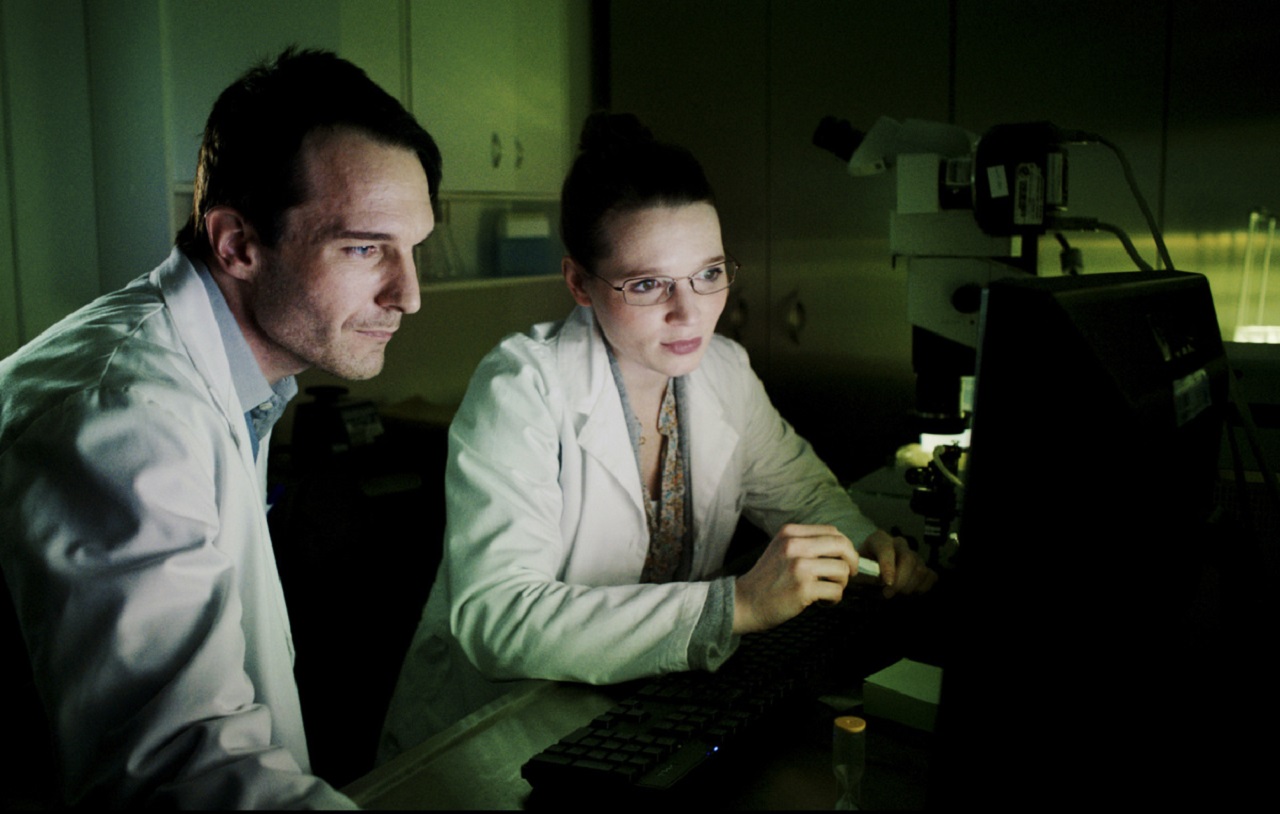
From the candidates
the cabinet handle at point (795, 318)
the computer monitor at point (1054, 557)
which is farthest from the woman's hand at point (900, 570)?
the cabinet handle at point (795, 318)

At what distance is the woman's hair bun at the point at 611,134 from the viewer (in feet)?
4.93

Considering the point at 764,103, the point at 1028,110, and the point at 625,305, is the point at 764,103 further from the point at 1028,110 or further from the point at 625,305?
the point at 625,305

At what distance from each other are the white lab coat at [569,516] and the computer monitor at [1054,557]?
53 centimetres

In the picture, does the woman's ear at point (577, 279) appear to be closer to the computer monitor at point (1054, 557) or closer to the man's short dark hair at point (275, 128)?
the man's short dark hair at point (275, 128)

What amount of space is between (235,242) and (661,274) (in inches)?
22.6

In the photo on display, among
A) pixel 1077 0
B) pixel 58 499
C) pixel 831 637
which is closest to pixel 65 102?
pixel 58 499

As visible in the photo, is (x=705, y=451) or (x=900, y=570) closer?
(x=900, y=570)

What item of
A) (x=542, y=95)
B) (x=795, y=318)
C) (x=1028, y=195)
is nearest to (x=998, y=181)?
(x=1028, y=195)

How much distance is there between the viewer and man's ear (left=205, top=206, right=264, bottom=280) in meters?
1.17

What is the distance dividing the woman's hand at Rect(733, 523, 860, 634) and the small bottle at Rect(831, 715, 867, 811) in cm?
23

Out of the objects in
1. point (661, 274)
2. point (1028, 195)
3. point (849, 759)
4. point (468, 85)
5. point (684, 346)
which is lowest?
point (849, 759)

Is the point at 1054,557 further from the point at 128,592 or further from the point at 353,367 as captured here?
the point at 353,367

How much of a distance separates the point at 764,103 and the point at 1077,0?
92 centimetres

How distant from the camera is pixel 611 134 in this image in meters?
1.53
